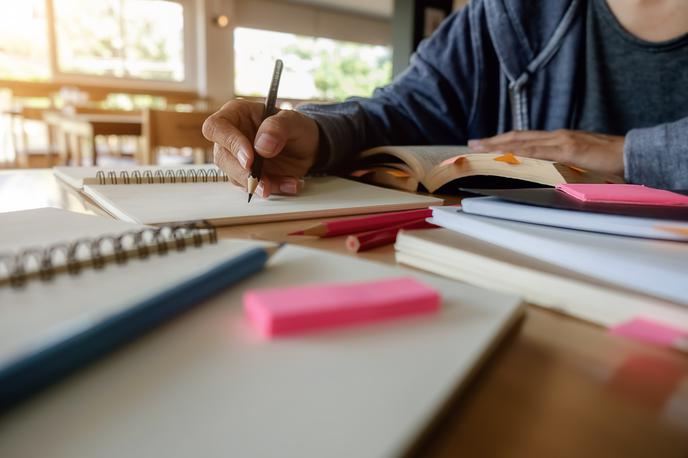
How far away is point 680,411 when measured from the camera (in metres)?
0.19

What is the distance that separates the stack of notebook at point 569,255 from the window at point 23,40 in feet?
19.4

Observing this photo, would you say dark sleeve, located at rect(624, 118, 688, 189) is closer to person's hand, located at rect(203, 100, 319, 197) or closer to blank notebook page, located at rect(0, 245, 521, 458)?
person's hand, located at rect(203, 100, 319, 197)

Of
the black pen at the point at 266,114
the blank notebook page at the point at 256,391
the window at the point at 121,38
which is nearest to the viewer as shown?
the blank notebook page at the point at 256,391

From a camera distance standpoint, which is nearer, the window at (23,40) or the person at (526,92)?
the person at (526,92)

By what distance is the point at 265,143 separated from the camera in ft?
1.89

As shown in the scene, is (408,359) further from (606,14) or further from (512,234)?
(606,14)

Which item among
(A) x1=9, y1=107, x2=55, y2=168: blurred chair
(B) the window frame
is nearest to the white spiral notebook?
(A) x1=9, y1=107, x2=55, y2=168: blurred chair

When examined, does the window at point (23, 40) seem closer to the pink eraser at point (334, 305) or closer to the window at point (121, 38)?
the window at point (121, 38)

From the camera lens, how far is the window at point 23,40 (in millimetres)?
4996

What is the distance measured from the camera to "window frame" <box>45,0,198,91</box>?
509cm

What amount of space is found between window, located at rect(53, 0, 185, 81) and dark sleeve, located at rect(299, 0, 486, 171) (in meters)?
5.35

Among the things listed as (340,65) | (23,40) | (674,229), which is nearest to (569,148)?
(674,229)

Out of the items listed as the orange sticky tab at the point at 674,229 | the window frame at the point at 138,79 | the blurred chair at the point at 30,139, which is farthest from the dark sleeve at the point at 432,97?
the window frame at the point at 138,79

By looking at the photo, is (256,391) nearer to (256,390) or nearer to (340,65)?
(256,390)
